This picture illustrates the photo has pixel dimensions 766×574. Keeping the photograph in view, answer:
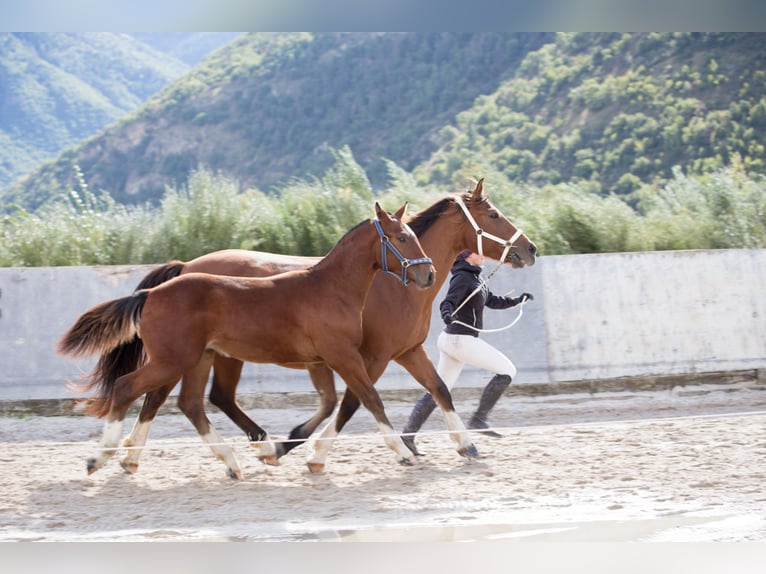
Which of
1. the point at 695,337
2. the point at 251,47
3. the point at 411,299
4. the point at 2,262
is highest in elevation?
the point at 251,47

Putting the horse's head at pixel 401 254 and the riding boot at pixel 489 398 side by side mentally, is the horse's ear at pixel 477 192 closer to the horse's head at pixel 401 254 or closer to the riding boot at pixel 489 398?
the horse's head at pixel 401 254

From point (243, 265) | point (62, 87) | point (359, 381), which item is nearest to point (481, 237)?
point (359, 381)

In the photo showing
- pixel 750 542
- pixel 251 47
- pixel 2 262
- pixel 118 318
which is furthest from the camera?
pixel 251 47

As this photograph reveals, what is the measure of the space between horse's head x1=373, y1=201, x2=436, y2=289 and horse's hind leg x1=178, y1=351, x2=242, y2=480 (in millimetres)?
1382

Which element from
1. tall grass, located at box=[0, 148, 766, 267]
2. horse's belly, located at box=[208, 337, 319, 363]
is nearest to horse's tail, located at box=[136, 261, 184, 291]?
horse's belly, located at box=[208, 337, 319, 363]

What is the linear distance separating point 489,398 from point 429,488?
1.29 meters

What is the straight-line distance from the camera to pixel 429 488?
19.3 feet

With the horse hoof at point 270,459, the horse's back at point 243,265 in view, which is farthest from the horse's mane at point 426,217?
the horse hoof at point 270,459

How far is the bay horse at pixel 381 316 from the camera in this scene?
6281 mm

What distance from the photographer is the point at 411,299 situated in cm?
634

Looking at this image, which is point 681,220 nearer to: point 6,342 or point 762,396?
point 762,396
